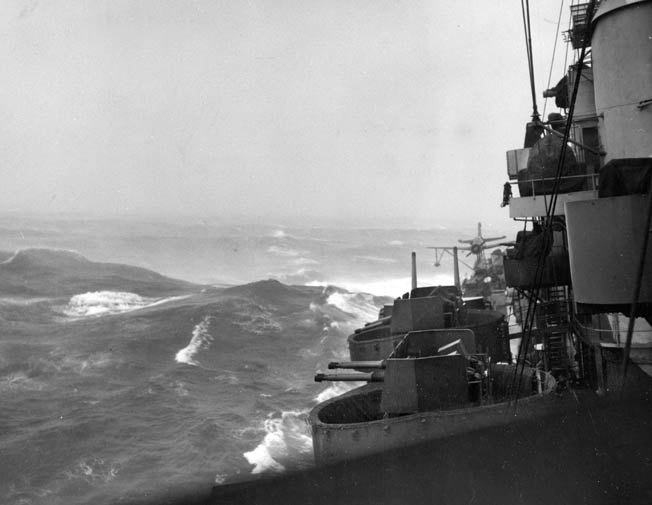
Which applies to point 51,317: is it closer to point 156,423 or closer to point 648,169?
point 156,423

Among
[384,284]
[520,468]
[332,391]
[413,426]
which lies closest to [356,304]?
[384,284]

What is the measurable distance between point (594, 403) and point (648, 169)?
13.4 feet

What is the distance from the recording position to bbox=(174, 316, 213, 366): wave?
92.9 ft

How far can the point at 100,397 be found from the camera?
22.0 metres

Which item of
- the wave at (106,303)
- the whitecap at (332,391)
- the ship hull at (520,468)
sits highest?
the ship hull at (520,468)

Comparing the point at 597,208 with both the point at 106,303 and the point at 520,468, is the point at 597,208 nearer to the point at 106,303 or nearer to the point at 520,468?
the point at 520,468

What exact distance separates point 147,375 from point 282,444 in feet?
31.2

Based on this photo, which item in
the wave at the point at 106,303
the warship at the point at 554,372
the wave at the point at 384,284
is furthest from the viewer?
the wave at the point at 384,284

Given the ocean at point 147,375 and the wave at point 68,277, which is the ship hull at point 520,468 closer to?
the ocean at point 147,375

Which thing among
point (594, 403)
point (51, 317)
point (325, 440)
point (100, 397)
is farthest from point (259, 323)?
point (594, 403)

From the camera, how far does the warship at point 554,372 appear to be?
5359mm

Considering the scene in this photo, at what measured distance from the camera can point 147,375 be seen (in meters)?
25.2

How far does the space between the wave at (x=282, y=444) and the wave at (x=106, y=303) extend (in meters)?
21.4

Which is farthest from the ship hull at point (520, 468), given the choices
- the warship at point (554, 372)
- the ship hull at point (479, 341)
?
the ship hull at point (479, 341)
